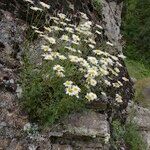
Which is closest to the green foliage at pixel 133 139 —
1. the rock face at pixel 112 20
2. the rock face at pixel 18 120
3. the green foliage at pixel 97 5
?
the rock face at pixel 18 120

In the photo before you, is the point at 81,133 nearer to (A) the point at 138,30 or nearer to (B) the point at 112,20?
(B) the point at 112,20

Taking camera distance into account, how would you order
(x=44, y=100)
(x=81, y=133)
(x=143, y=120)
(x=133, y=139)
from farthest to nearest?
(x=143, y=120) → (x=133, y=139) → (x=81, y=133) → (x=44, y=100)

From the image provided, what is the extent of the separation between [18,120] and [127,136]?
231cm

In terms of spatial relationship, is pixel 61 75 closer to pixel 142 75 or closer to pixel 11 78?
pixel 11 78

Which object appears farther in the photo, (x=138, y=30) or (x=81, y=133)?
(x=138, y=30)

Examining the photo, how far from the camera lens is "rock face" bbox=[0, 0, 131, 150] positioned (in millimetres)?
5383

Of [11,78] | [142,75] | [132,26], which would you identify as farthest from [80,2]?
[132,26]

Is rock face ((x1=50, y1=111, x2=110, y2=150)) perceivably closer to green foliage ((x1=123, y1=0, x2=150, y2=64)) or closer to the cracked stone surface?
the cracked stone surface

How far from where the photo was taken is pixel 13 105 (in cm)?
561

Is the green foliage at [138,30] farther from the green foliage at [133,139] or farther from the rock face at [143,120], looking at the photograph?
the green foliage at [133,139]

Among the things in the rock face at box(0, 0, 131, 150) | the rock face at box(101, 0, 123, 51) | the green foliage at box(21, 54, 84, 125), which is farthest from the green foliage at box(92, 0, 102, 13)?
the green foliage at box(21, 54, 84, 125)

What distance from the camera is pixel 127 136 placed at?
7.20 m

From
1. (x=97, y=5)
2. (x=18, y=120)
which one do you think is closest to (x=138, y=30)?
(x=97, y=5)

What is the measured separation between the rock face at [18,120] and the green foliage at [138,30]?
13613 millimetres
